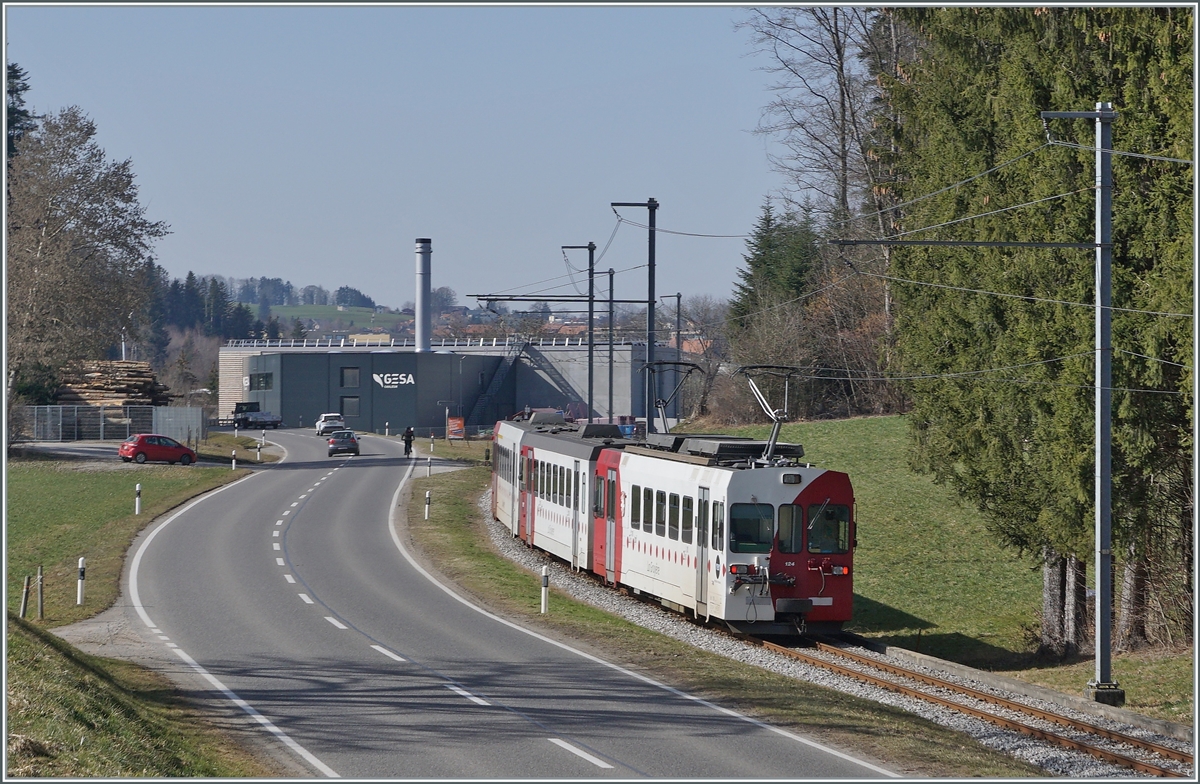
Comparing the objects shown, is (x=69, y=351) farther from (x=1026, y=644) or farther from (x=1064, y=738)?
(x=1064, y=738)

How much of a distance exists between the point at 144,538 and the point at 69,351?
19.0 metres

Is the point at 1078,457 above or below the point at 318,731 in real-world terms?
above

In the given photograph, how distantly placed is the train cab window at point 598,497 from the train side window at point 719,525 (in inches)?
206

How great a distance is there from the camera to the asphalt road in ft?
41.0

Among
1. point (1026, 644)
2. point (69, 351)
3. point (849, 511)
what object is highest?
point (69, 351)

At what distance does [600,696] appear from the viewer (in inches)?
615

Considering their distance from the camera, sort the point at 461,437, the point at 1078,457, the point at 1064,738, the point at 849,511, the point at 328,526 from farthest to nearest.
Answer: the point at 461,437, the point at 328,526, the point at 849,511, the point at 1078,457, the point at 1064,738

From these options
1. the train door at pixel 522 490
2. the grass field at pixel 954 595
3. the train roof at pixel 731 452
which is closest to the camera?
the grass field at pixel 954 595

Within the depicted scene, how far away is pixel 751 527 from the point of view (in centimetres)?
1973

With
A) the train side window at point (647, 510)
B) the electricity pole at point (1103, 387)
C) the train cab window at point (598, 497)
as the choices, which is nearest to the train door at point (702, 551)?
the train side window at point (647, 510)

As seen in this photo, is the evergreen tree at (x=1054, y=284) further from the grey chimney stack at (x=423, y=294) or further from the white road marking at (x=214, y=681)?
the grey chimney stack at (x=423, y=294)

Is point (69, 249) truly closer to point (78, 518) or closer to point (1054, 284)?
point (78, 518)

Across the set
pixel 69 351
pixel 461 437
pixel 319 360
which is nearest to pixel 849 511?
pixel 69 351

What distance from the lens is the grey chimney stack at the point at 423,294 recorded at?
9994 cm
